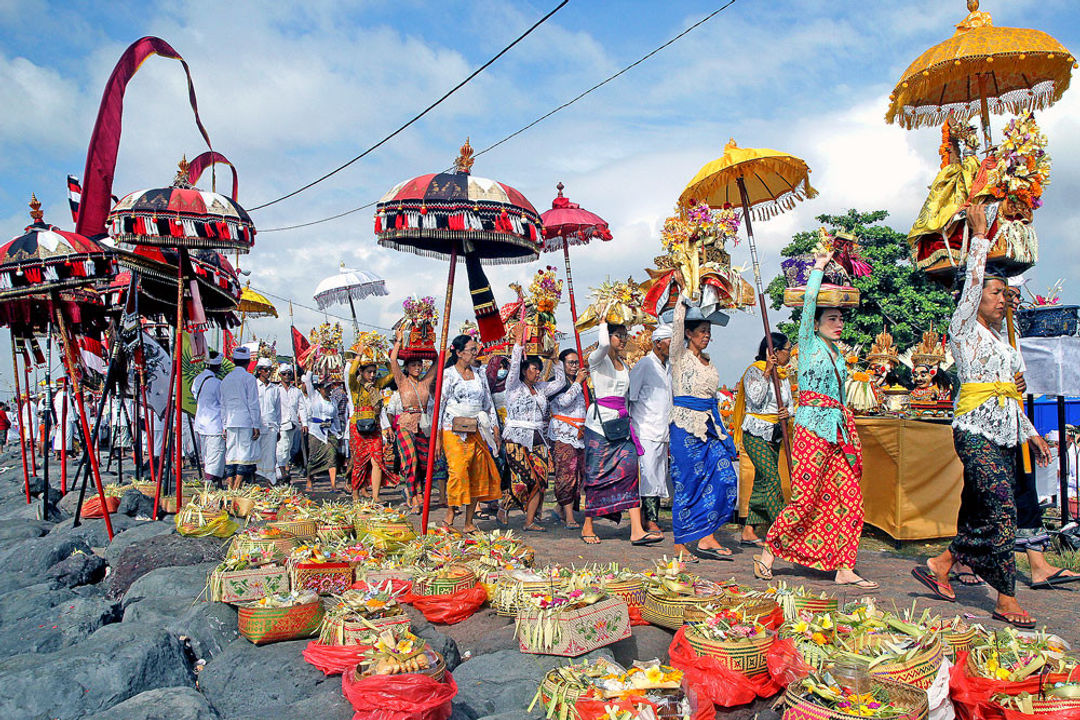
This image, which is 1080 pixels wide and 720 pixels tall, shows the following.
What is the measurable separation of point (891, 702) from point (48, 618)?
220 inches

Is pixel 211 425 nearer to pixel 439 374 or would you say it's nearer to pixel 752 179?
pixel 439 374

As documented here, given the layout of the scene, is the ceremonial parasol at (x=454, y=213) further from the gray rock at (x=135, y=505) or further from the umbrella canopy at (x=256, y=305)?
the umbrella canopy at (x=256, y=305)

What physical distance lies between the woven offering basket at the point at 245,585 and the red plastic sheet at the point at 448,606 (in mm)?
927

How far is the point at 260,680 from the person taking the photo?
3.84 meters

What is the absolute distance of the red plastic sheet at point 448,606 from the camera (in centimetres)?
452

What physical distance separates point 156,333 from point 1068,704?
1397 cm

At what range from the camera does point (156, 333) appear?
13.6 meters

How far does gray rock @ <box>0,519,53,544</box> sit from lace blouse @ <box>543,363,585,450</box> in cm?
629

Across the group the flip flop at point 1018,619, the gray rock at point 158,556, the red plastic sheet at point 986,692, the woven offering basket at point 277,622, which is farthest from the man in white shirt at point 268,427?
the red plastic sheet at point 986,692

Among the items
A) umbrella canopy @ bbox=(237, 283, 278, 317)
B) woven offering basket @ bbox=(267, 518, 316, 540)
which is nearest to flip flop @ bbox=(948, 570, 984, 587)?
woven offering basket @ bbox=(267, 518, 316, 540)

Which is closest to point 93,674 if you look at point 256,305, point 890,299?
point 256,305

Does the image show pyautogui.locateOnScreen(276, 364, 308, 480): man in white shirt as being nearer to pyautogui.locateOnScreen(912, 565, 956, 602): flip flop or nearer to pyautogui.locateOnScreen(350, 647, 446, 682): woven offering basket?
pyautogui.locateOnScreen(350, 647, 446, 682): woven offering basket

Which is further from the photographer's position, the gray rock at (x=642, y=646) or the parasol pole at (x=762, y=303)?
the parasol pole at (x=762, y=303)

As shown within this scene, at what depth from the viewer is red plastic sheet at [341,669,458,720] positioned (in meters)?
3.00
